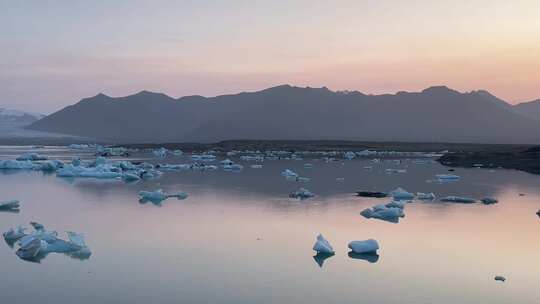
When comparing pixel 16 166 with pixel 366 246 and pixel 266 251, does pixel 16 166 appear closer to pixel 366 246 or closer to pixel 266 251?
pixel 266 251

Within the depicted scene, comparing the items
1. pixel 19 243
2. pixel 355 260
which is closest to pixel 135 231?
pixel 19 243

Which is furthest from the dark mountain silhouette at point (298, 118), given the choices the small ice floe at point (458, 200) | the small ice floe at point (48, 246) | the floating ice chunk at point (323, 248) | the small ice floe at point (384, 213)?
the floating ice chunk at point (323, 248)

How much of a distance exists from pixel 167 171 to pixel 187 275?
824 inches

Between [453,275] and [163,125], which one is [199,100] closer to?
[163,125]

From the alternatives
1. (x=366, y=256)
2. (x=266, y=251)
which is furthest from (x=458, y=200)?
(x=266, y=251)

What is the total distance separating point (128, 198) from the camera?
58.7 feet

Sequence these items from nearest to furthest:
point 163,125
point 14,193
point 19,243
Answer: point 19,243, point 14,193, point 163,125

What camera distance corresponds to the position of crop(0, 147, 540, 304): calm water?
8055 mm

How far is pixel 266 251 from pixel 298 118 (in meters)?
126

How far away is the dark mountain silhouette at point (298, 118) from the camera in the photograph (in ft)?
417

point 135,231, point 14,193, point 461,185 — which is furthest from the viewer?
point 461,185

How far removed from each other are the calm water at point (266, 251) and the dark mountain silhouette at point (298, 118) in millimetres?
103933

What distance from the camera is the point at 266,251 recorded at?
10.5 m

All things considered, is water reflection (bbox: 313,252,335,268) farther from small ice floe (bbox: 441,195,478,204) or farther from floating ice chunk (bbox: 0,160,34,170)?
floating ice chunk (bbox: 0,160,34,170)
